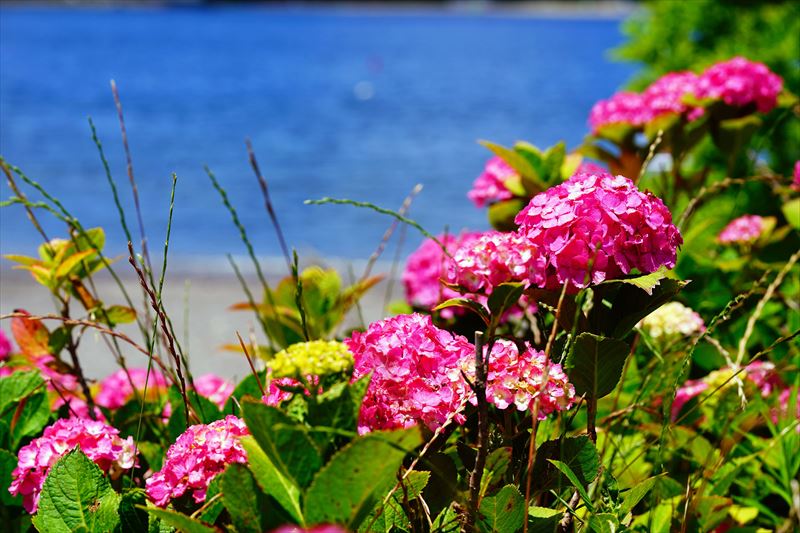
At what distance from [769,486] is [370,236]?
8877mm

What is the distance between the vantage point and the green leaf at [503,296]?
→ 3.00 feet

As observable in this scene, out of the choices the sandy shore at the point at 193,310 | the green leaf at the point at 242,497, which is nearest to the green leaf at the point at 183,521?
the green leaf at the point at 242,497

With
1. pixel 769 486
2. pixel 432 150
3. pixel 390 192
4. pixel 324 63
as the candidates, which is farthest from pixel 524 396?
pixel 324 63

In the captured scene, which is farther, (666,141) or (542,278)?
(666,141)

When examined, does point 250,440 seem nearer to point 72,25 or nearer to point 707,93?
point 707,93

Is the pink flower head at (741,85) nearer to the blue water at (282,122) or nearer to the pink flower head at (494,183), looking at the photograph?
the pink flower head at (494,183)

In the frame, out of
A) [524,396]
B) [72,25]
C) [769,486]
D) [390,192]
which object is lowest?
[72,25]

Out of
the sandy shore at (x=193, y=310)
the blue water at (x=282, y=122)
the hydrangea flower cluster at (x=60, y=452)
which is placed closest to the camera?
the hydrangea flower cluster at (x=60, y=452)

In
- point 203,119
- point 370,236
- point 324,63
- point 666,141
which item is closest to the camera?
point 666,141

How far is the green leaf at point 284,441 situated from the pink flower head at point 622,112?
1.65 meters

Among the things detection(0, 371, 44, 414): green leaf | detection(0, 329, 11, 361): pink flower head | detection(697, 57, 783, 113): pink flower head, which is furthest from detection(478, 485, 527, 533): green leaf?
detection(697, 57, 783, 113): pink flower head

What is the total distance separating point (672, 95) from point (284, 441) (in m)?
1.79

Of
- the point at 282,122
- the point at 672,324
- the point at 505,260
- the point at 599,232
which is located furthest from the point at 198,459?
the point at 282,122

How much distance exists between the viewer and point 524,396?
3.12ft
